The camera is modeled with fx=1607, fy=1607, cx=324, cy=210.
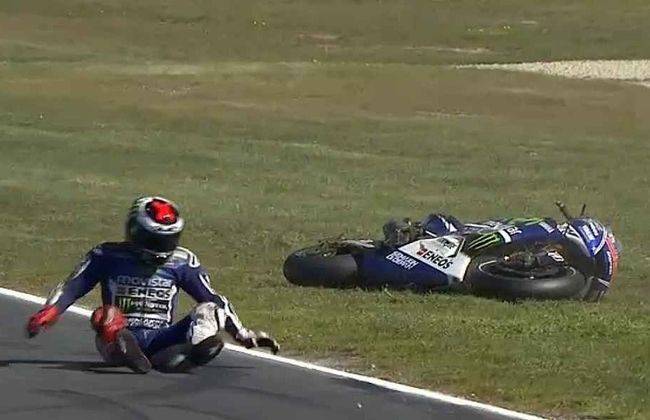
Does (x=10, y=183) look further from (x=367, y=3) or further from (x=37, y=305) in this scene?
(x=367, y=3)

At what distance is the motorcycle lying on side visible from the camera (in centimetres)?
1360

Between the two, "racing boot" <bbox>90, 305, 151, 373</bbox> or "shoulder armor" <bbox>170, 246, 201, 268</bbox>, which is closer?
"racing boot" <bbox>90, 305, 151, 373</bbox>

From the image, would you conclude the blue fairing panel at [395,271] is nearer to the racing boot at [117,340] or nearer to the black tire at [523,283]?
the black tire at [523,283]

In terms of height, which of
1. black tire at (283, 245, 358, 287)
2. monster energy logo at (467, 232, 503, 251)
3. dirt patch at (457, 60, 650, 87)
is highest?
monster energy logo at (467, 232, 503, 251)

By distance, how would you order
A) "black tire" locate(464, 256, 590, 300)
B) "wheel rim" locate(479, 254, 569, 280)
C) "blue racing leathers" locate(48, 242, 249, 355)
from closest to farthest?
"blue racing leathers" locate(48, 242, 249, 355), "black tire" locate(464, 256, 590, 300), "wheel rim" locate(479, 254, 569, 280)

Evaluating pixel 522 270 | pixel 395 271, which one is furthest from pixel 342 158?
pixel 522 270

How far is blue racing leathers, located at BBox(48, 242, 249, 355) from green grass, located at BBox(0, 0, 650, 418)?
4.73 feet

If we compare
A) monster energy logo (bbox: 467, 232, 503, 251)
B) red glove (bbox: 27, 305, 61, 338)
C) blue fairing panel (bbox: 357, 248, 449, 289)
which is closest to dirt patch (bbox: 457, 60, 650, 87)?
monster energy logo (bbox: 467, 232, 503, 251)

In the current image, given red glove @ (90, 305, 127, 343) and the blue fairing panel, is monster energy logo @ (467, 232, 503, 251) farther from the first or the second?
red glove @ (90, 305, 127, 343)

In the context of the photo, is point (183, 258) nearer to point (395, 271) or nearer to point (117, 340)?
point (117, 340)

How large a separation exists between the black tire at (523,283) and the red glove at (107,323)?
482 cm

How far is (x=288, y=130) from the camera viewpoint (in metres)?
30.8

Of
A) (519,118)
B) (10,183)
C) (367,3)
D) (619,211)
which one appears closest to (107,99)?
(519,118)

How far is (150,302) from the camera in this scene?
9.56 m
